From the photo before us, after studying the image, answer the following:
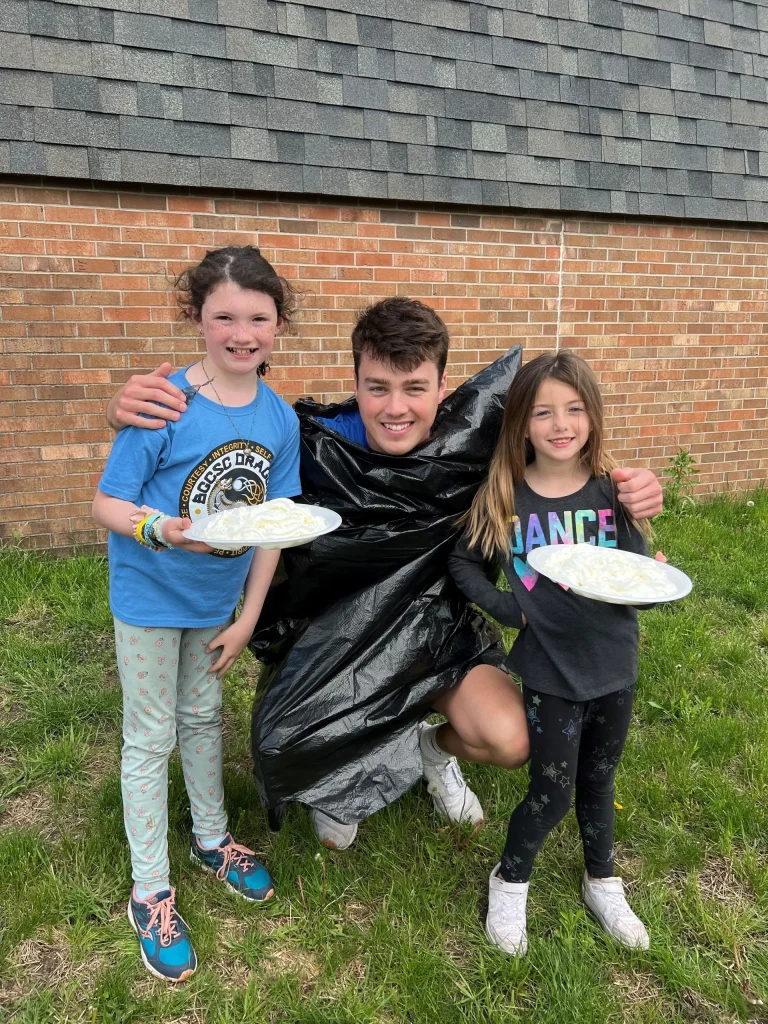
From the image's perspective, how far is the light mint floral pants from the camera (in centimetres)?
188

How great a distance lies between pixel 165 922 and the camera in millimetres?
1928

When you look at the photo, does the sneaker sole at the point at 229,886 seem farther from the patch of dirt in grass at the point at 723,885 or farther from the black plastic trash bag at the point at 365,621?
the patch of dirt in grass at the point at 723,885

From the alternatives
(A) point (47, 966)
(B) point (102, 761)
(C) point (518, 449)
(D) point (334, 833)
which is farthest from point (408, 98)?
(A) point (47, 966)

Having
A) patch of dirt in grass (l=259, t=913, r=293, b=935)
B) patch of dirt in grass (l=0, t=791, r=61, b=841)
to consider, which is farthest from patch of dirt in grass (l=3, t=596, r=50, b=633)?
patch of dirt in grass (l=259, t=913, r=293, b=935)

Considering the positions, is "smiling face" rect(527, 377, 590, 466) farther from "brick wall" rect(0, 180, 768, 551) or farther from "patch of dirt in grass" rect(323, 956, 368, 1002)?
"brick wall" rect(0, 180, 768, 551)

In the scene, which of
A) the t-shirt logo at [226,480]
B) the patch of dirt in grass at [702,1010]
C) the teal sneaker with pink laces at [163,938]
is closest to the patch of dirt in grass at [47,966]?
the teal sneaker with pink laces at [163,938]

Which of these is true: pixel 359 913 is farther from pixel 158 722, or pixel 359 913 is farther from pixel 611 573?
pixel 611 573

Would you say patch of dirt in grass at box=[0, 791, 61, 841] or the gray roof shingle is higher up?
the gray roof shingle

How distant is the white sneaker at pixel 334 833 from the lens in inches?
89.2

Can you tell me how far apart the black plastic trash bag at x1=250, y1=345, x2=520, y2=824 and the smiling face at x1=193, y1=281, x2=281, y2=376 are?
36 cm

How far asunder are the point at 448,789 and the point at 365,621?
2.32 ft

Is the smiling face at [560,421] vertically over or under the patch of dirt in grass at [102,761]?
over

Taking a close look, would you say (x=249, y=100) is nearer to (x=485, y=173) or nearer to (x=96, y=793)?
(x=485, y=173)

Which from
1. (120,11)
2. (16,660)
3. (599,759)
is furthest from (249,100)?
(599,759)
